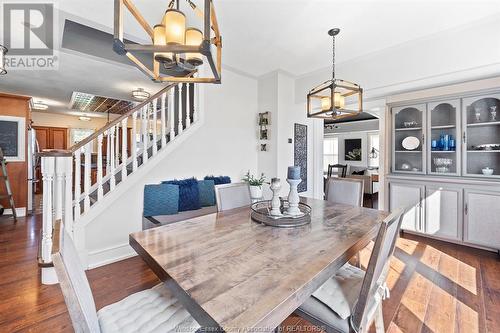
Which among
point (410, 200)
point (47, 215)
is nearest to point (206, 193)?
point (47, 215)

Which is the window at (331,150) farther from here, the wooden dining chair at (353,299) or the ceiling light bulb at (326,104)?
the wooden dining chair at (353,299)

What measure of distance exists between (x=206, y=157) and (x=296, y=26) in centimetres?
220

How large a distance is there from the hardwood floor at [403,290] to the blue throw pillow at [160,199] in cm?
60

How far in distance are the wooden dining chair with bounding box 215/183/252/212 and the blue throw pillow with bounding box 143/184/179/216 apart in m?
1.01

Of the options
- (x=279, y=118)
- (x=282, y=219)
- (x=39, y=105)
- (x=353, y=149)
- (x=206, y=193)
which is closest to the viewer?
(x=282, y=219)

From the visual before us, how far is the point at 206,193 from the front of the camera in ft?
11.5

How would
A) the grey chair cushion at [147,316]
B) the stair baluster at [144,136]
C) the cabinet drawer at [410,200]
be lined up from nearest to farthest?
the grey chair cushion at [147,316] → the stair baluster at [144,136] → the cabinet drawer at [410,200]

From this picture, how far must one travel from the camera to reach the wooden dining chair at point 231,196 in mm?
2264

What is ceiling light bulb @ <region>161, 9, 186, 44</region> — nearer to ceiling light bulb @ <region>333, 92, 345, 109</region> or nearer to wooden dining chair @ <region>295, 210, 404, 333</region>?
wooden dining chair @ <region>295, 210, 404, 333</region>

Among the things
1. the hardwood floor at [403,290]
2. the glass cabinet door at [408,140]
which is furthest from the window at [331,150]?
the hardwood floor at [403,290]

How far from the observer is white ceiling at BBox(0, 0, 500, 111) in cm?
241

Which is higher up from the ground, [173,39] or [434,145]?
[173,39]

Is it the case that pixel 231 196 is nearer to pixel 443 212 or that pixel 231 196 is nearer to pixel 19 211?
pixel 443 212

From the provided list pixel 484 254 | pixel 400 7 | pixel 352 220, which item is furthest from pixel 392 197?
pixel 400 7
